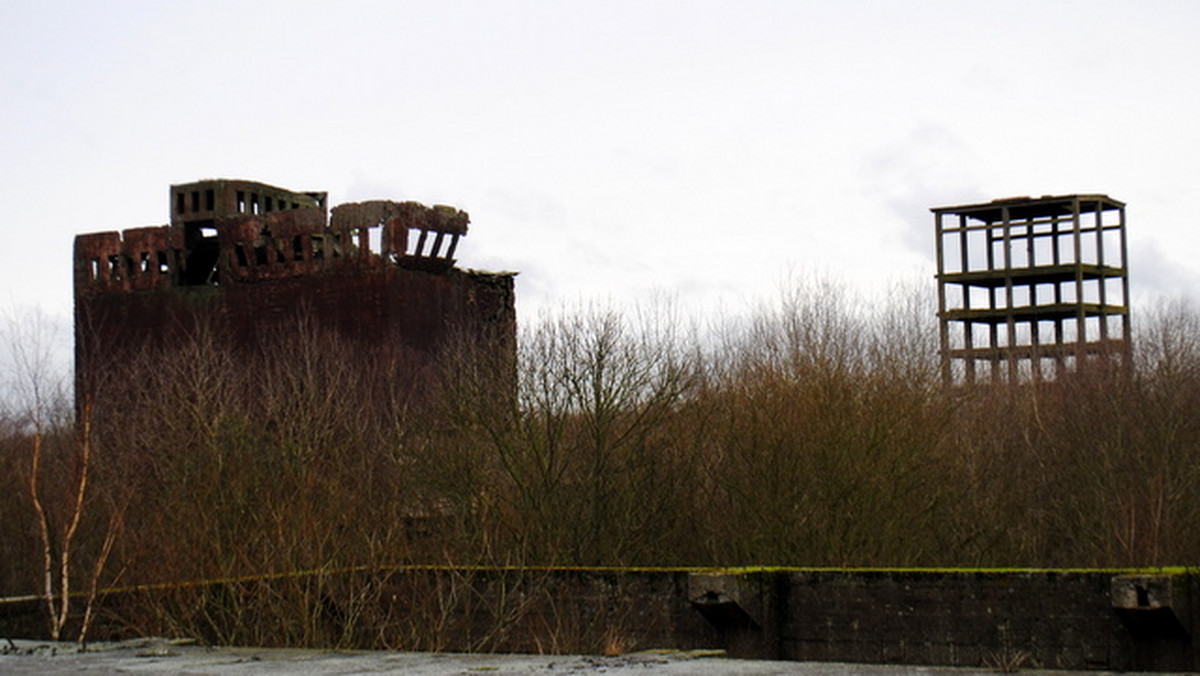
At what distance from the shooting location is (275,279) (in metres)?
32.8

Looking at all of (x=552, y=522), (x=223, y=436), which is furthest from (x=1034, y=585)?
(x=223, y=436)

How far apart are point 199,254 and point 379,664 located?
87.7 ft

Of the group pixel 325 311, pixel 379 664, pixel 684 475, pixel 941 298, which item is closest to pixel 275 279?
pixel 325 311

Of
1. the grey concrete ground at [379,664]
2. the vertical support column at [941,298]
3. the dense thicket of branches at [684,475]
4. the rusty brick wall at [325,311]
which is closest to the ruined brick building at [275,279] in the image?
the rusty brick wall at [325,311]

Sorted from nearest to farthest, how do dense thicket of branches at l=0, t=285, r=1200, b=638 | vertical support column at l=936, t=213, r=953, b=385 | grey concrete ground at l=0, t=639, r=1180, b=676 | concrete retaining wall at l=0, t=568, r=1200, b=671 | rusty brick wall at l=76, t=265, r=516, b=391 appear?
grey concrete ground at l=0, t=639, r=1180, b=676
concrete retaining wall at l=0, t=568, r=1200, b=671
dense thicket of branches at l=0, t=285, r=1200, b=638
rusty brick wall at l=76, t=265, r=516, b=391
vertical support column at l=936, t=213, r=953, b=385

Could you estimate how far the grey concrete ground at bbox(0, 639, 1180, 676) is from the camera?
9156 millimetres

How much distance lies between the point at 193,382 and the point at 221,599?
1685 centimetres

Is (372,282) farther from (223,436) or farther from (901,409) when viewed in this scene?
(901,409)

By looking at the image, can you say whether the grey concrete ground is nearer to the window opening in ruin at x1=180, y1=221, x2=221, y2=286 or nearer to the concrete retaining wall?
the concrete retaining wall

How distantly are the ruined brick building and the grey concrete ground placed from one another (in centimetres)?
1895

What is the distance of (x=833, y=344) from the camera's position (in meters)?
28.1

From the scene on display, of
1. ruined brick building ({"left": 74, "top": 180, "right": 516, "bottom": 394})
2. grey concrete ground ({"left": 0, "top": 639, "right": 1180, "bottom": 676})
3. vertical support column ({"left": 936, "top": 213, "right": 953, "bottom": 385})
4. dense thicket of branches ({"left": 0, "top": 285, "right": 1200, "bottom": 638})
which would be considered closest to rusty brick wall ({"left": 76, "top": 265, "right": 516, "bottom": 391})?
ruined brick building ({"left": 74, "top": 180, "right": 516, "bottom": 394})

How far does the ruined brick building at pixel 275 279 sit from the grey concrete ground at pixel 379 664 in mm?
18947

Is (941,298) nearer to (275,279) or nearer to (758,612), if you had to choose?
(275,279)
